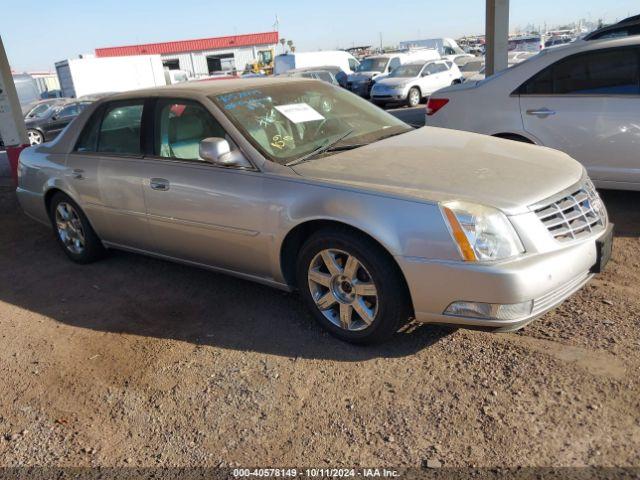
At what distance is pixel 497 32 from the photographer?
382 inches

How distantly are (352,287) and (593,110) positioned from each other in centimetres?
317

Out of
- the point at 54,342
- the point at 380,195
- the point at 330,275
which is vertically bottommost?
the point at 54,342

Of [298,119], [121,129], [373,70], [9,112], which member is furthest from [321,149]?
[373,70]

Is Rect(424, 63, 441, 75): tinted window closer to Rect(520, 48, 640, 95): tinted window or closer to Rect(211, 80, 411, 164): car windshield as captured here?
Rect(520, 48, 640, 95): tinted window

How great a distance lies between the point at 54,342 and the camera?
385 cm

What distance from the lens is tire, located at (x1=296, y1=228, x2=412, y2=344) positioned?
3094 millimetres

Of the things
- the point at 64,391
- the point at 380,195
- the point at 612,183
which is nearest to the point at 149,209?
the point at 64,391

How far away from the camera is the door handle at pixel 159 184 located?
4.08 m

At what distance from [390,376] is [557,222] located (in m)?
1.19

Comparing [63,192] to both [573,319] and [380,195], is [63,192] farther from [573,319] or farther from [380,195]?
[573,319]

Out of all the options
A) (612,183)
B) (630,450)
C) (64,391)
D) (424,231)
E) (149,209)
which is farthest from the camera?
(612,183)

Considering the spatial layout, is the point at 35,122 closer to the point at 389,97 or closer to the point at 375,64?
the point at 389,97

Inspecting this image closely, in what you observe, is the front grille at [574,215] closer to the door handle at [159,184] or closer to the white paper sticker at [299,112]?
the white paper sticker at [299,112]

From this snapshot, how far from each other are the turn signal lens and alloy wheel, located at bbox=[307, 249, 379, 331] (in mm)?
3363
